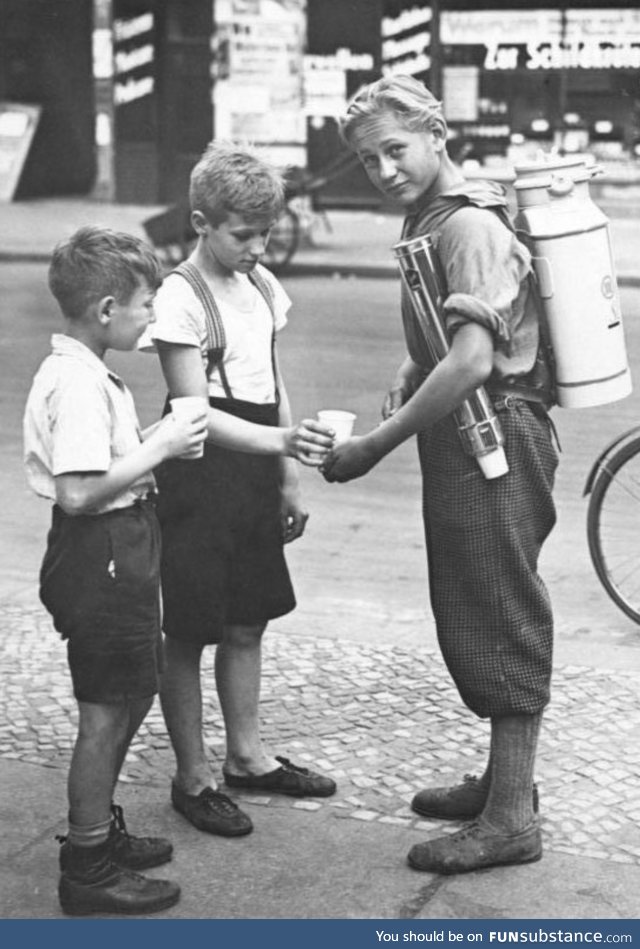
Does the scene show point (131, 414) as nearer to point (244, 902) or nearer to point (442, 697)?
point (244, 902)

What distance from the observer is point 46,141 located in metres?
24.3

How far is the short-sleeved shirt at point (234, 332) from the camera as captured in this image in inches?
151

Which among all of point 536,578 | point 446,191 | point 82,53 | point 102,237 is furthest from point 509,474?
point 82,53

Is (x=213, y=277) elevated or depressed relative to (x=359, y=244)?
elevated

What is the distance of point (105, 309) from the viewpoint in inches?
138

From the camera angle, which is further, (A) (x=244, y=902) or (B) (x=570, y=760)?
(B) (x=570, y=760)

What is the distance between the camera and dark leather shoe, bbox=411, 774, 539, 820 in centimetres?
407

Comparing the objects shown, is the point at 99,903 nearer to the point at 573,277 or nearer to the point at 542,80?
the point at 573,277

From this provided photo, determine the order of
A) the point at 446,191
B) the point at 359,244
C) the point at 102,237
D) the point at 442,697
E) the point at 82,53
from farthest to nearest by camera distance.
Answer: the point at 82,53 → the point at 359,244 → the point at 442,697 → the point at 446,191 → the point at 102,237

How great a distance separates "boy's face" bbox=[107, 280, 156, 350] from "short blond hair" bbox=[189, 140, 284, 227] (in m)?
0.36

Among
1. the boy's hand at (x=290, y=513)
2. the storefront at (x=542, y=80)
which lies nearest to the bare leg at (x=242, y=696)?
the boy's hand at (x=290, y=513)

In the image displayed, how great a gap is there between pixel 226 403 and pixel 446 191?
0.75 meters

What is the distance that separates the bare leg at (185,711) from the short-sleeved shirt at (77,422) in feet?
1.94

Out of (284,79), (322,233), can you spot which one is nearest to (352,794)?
(322,233)
